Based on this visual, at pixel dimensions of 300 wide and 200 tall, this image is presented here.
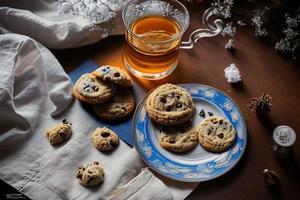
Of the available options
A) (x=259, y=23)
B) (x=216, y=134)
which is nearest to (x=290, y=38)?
(x=259, y=23)

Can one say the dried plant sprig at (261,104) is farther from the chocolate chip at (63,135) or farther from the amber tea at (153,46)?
the chocolate chip at (63,135)

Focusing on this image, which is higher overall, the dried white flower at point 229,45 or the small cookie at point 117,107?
the dried white flower at point 229,45

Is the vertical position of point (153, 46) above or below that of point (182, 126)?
above

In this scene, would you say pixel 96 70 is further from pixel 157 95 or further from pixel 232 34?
pixel 232 34

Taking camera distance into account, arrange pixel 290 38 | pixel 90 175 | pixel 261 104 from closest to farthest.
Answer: pixel 90 175 → pixel 261 104 → pixel 290 38

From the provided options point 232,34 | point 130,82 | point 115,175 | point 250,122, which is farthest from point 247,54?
point 115,175

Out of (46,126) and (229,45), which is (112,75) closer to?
(46,126)

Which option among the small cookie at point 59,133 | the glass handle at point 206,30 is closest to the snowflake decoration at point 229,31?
the glass handle at point 206,30
